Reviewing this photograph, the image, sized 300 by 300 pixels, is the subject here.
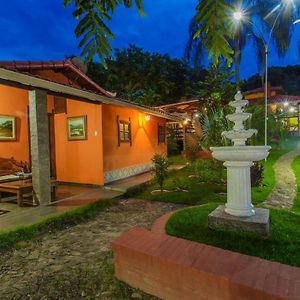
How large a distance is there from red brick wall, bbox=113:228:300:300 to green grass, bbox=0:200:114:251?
2.22 m

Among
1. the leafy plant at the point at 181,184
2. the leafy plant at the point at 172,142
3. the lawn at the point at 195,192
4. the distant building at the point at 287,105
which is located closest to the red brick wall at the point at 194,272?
the lawn at the point at 195,192

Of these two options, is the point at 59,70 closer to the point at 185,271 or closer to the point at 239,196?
the point at 239,196

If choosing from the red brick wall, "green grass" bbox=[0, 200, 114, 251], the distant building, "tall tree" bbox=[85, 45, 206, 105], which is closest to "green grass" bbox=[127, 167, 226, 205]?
"green grass" bbox=[0, 200, 114, 251]

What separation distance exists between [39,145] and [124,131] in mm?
4096

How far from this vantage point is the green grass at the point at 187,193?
6.79 m

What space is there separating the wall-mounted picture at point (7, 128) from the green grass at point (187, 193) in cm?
431

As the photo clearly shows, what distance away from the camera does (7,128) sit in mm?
8289

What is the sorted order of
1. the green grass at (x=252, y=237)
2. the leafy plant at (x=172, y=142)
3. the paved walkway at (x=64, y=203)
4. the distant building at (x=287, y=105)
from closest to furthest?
the green grass at (x=252, y=237)
the paved walkway at (x=64, y=203)
the leafy plant at (x=172, y=142)
the distant building at (x=287, y=105)

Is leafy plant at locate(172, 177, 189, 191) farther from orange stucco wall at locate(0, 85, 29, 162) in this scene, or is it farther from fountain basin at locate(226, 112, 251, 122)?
orange stucco wall at locate(0, 85, 29, 162)

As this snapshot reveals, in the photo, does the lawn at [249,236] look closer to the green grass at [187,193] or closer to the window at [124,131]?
the green grass at [187,193]

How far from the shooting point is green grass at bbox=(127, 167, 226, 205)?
6.79 metres

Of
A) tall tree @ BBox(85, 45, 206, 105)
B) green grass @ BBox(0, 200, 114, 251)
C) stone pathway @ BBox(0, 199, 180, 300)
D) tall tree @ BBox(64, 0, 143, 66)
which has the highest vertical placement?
tall tree @ BBox(85, 45, 206, 105)

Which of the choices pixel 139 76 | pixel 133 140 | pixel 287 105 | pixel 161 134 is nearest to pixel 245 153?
pixel 133 140

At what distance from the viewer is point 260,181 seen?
8.24 m
